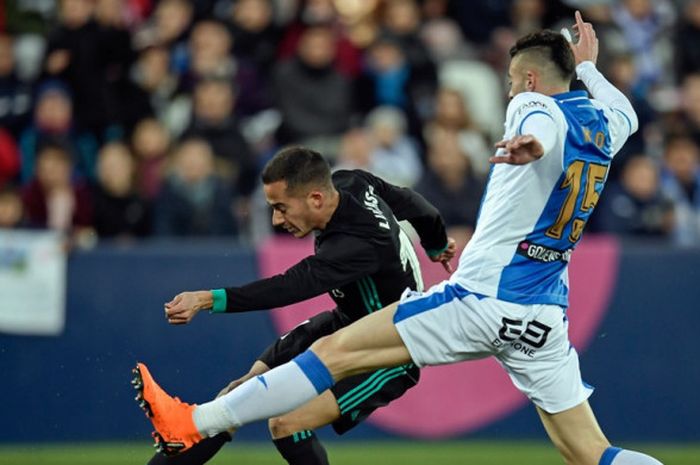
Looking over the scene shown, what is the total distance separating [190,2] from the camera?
48.7ft

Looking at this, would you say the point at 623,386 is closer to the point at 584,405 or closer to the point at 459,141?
the point at 459,141

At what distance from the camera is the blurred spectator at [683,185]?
13.2 m

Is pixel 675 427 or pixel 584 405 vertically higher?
pixel 584 405

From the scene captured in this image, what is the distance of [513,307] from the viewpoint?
23.2 ft

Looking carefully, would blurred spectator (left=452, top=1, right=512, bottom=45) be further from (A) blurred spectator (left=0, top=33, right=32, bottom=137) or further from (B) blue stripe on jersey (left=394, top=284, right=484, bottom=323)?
(B) blue stripe on jersey (left=394, top=284, right=484, bottom=323)

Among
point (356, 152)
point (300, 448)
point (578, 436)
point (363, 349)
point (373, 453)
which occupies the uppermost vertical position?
point (356, 152)

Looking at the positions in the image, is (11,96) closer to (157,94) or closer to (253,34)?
(157,94)

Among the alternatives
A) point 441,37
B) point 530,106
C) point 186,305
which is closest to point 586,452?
point 530,106

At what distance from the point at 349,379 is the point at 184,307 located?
3.76 feet

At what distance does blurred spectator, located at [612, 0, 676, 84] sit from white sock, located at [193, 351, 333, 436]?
9243 mm

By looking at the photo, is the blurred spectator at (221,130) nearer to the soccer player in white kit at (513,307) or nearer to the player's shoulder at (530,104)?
the soccer player in white kit at (513,307)

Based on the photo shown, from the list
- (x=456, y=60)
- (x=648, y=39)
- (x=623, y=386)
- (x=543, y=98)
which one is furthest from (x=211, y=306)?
(x=648, y=39)

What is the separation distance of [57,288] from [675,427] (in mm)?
5122

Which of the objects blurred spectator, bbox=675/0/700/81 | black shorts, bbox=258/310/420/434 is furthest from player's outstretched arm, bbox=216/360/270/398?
blurred spectator, bbox=675/0/700/81
